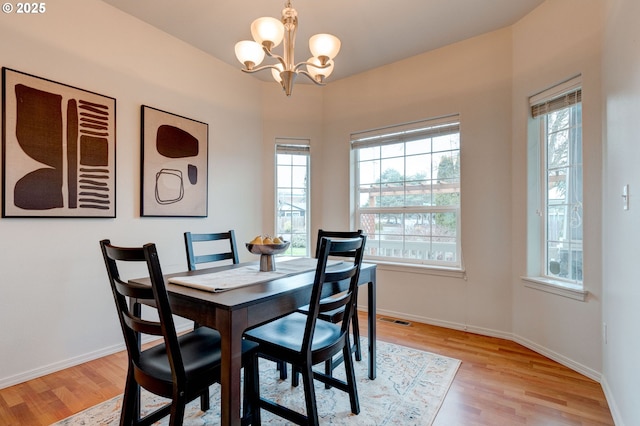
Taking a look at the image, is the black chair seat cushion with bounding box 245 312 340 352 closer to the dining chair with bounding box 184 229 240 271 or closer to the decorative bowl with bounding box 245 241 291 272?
the decorative bowl with bounding box 245 241 291 272

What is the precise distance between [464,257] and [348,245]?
193 cm

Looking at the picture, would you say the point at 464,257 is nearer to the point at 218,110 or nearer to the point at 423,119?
the point at 423,119

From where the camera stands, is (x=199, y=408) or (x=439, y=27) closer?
(x=199, y=408)

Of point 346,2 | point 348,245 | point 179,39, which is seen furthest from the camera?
point 179,39

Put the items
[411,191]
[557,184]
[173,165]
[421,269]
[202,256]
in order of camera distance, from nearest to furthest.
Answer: [202,256] < [557,184] < [173,165] < [421,269] < [411,191]

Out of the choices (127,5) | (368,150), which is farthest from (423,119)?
(127,5)

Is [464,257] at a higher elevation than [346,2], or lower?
lower

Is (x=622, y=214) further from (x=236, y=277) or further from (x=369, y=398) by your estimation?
(x=236, y=277)

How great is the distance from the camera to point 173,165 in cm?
294

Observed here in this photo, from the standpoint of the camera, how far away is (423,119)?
3.28 metres

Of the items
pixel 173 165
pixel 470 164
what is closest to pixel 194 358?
pixel 173 165

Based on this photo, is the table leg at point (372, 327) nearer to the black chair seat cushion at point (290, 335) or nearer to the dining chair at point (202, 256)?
the black chair seat cushion at point (290, 335)

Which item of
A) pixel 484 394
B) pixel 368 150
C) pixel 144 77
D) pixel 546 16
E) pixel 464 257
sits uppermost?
pixel 546 16

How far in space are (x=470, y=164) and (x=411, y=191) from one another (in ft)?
2.08
